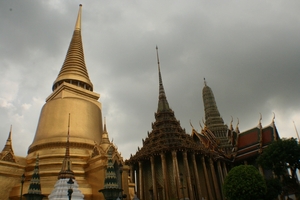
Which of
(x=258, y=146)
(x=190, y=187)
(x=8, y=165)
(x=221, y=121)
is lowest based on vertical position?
(x=190, y=187)

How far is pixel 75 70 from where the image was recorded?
24.5m

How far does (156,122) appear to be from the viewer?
26422 mm

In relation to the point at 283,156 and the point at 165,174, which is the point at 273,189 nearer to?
the point at 283,156

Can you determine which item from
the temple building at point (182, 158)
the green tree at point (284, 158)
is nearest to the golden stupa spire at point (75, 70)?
the temple building at point (182, 158)

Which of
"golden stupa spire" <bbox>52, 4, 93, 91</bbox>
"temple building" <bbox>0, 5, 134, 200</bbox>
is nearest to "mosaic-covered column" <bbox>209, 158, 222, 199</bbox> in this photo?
"temple building" <bbox>0, 5, 134, 200</bbox>

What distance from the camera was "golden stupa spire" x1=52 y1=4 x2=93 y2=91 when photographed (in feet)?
78.1

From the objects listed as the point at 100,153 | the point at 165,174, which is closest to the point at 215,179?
the point at 165,174

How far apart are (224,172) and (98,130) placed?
536 inches

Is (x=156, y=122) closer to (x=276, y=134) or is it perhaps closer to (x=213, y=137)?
(x=213, y=137)

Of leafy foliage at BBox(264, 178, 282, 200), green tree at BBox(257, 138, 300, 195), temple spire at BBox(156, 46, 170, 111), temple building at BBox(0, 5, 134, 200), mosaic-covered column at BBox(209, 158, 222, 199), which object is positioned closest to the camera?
temple building at BBox(0, 5, 134, 200)

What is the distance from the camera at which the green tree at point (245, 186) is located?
16.3 meters

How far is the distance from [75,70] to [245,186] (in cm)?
1684

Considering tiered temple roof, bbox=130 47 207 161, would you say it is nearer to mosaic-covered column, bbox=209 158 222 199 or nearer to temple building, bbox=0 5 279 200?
temple building, bbox=0 5 279 200

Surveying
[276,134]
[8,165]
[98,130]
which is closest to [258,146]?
[276,134]
